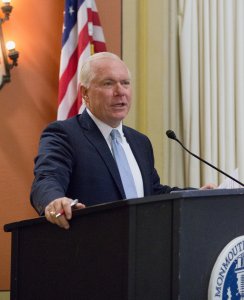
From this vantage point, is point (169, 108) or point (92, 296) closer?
point (92, 296)

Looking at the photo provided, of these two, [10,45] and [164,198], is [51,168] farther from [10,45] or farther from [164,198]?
[10,45]

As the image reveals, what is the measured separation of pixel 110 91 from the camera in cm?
282

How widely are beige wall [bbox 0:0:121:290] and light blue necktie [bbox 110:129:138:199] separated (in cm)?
166

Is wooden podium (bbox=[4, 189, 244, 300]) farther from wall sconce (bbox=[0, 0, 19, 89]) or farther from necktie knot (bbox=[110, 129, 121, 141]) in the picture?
wall sconce (bbox=[0, 0, 19, 89])

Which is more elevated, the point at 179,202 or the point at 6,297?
the point at 179,202

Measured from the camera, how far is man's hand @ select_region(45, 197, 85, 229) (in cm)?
191

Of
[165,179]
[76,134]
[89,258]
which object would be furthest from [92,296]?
[165,179]

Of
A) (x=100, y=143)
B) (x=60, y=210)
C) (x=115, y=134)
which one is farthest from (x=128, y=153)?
(x=60, y=210)

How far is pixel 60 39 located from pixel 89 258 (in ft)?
9.50

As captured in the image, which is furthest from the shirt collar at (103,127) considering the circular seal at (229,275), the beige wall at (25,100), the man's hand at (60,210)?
the beige wall at (25,100)

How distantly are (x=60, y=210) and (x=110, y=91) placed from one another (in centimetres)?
100

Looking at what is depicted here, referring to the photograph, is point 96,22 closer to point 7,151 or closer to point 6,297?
point 7,151

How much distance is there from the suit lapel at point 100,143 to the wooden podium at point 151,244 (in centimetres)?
67

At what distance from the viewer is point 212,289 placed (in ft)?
5.75
